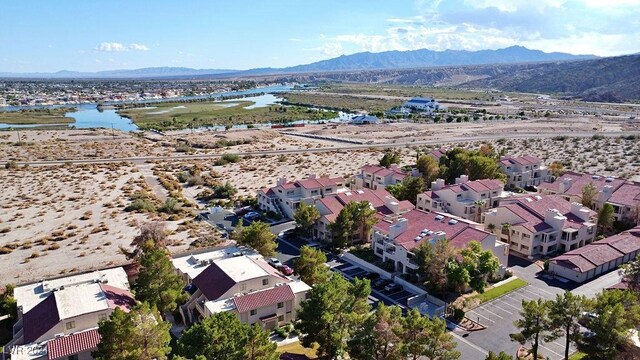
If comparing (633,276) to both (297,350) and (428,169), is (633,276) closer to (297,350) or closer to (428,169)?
(297,350)

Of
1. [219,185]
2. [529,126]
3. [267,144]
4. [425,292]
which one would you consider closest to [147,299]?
[425,292]

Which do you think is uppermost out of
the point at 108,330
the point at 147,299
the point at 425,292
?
the point at 108,330

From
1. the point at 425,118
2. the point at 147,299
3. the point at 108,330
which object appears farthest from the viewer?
the point at 425,118

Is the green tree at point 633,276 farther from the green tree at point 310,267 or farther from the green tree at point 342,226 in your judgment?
the green tree at point 342,226

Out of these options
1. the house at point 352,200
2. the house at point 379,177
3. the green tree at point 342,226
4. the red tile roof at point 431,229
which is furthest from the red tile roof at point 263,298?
the house at point 379,177

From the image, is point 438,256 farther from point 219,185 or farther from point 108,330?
point 219,185

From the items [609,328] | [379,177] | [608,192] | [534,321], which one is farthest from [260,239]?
[608,192]

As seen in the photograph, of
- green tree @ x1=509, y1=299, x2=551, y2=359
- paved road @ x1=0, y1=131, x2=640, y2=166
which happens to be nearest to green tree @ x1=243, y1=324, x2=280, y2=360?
green tree @ x1=509, y1=299, x2=551, y2=359
